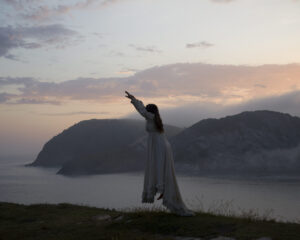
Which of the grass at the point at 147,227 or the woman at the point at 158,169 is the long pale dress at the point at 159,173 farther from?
the grass at the point at 147,227

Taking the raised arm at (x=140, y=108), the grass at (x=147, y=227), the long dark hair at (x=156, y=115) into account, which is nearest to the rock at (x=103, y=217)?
the grass at (x=147, y=227)

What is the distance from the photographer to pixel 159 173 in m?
10.7

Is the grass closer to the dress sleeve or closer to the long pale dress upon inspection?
the long pale dress

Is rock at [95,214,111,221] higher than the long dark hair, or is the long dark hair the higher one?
the long dark hair

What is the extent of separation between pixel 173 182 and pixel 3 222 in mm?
6974

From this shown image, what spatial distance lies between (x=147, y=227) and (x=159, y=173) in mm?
1594

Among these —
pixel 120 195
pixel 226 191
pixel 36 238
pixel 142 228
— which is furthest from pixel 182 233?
pixel 226 191

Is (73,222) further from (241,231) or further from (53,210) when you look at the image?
(241,231)

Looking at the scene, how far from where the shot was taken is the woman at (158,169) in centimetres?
1060

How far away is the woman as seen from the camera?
34.8ft

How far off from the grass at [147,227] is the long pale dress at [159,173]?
0.41 metres

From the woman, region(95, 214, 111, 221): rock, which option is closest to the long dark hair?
the woman

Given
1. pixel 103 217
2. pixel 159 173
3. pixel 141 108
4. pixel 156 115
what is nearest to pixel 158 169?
pixel 159 173

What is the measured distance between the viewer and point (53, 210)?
15289mm
